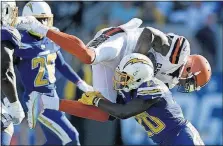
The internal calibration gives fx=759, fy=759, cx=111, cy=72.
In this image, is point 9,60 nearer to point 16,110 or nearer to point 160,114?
point 16,110

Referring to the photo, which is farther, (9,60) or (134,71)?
(9,60)

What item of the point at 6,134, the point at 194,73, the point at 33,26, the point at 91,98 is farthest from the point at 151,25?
the point at 91,98

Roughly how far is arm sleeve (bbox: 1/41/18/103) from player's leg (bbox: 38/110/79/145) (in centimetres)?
116

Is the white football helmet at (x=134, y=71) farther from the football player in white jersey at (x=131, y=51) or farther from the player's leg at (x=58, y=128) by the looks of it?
the player's leg at (x=58, y=128)

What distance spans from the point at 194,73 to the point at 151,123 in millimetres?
588

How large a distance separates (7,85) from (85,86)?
129cm

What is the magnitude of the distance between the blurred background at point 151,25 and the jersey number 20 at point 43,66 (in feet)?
4.99

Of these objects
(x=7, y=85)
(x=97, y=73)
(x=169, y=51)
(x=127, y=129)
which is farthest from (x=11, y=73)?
(x=127, y=129)

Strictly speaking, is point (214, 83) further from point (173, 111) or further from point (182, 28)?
point (173, 111)

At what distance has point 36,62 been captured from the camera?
618 cm

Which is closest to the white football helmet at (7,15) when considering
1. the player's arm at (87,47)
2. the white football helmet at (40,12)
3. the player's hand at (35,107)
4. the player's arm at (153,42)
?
the player's arm at (87,47)

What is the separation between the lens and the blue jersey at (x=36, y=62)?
6137mm

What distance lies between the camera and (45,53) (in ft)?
20.3

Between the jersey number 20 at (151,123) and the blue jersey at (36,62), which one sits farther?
the blue jersey at (36,62)
